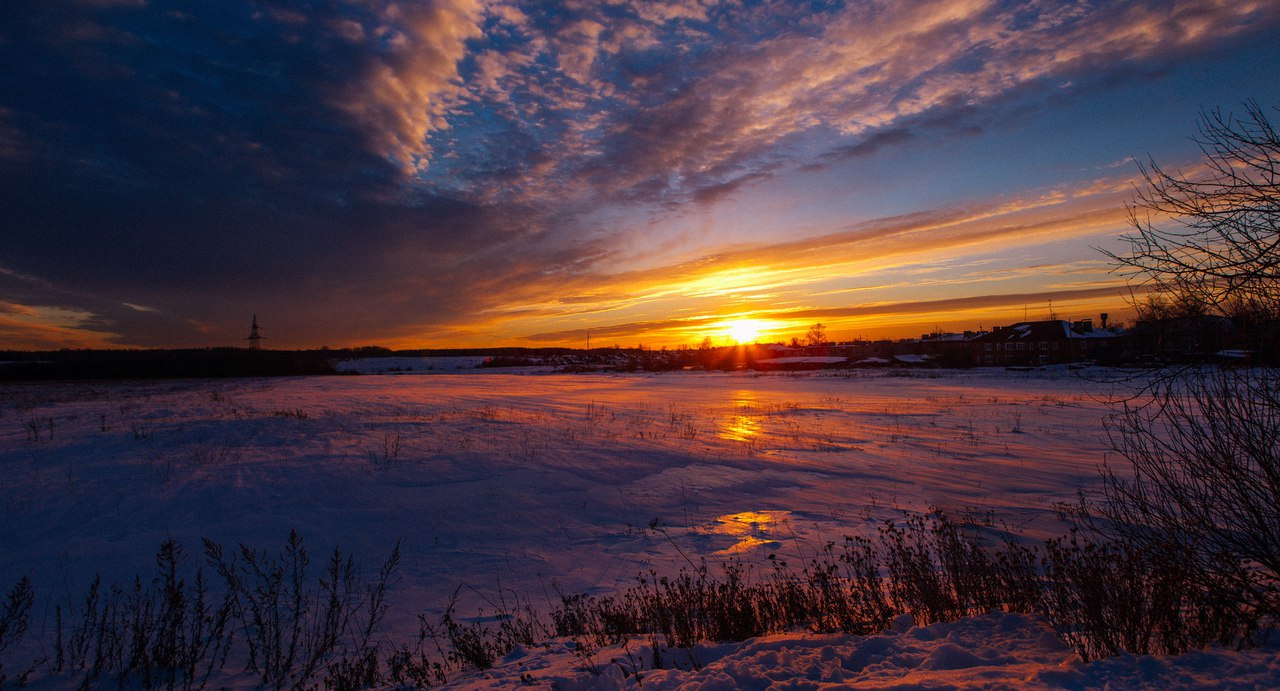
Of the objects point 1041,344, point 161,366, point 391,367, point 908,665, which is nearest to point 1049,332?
point 1041,344

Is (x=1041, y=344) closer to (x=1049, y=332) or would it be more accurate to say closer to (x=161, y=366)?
(x=1049, y=332)

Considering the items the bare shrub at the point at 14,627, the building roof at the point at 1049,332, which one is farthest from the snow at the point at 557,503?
the building roof at the point at 1049,332

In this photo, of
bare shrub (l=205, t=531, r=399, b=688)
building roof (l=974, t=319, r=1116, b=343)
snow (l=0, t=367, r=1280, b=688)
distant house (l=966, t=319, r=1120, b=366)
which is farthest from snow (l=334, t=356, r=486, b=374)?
building roof (l=974, t=319, r=1116, b=343)

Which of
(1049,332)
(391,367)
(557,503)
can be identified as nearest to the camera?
(557,503)

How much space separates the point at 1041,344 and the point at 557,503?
94.6 m

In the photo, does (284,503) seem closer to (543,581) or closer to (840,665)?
(543,581)

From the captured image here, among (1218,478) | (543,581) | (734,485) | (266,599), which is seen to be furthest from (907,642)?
(734,485)

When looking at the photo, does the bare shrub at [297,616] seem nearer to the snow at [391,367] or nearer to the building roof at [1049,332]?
the snow at [391,367]

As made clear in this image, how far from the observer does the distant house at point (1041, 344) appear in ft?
255

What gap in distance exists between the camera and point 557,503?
11.9 m

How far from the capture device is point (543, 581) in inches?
324

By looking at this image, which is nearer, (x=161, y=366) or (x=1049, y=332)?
(x=161, y=366)

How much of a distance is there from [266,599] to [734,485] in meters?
9.43

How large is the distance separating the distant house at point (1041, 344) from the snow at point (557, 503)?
71633mm
